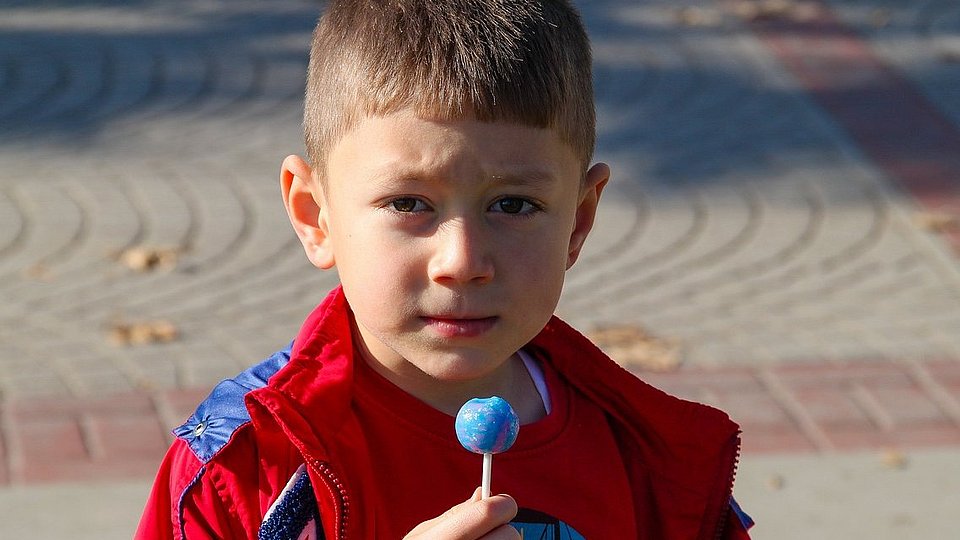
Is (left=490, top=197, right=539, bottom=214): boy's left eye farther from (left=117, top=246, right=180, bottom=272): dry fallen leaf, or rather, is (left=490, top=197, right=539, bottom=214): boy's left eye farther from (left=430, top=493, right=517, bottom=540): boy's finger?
(left=117, top=246, right=180, bottom=272): dry fallen leaf

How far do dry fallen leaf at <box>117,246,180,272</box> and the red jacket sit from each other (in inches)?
137

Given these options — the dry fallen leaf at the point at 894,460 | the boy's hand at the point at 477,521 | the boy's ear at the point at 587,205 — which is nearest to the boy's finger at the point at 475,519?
the boy's hand at the point at 477,521

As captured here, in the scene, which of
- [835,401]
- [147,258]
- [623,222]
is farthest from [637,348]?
[147,258]

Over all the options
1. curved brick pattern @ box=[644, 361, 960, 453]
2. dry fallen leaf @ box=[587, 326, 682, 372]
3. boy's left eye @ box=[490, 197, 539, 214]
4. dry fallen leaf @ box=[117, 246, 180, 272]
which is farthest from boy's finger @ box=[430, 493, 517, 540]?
dry fallen leaf @ box=[117, 246, 180, 272]

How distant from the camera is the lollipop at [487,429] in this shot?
1868mm

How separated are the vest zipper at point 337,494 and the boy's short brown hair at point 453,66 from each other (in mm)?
434

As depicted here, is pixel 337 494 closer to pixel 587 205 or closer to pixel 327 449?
pixel 327 449

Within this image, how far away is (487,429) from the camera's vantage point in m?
1.87

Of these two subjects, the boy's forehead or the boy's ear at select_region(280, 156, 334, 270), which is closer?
the boy's forehead

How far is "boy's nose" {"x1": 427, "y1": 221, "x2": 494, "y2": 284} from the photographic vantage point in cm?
192

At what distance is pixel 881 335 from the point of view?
17.4 feet

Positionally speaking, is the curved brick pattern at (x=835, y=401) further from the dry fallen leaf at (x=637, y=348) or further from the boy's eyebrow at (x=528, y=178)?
the boy's eyebrow at (x=528, y=178)

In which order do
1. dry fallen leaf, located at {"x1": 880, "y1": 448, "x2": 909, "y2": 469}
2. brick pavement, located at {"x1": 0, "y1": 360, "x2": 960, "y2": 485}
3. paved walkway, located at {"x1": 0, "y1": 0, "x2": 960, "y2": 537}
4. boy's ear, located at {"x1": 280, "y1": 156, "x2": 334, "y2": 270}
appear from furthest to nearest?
paved walkway, located at {"x1": 0, "y1": 0, "x2": 960, "y2": 537} → dry fallen leaf, located at {"x1": 880, "y1": 448, "x2": 909, "y2": 469} → brick pavement, located at {"x1": 0, "y1": 360, "x2": 960, "y2": 485} → boy's ear, located at {"x1": 280, "y1": 156, "x2": 334, "y2": 270}

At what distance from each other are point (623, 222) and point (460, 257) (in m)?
4.38
